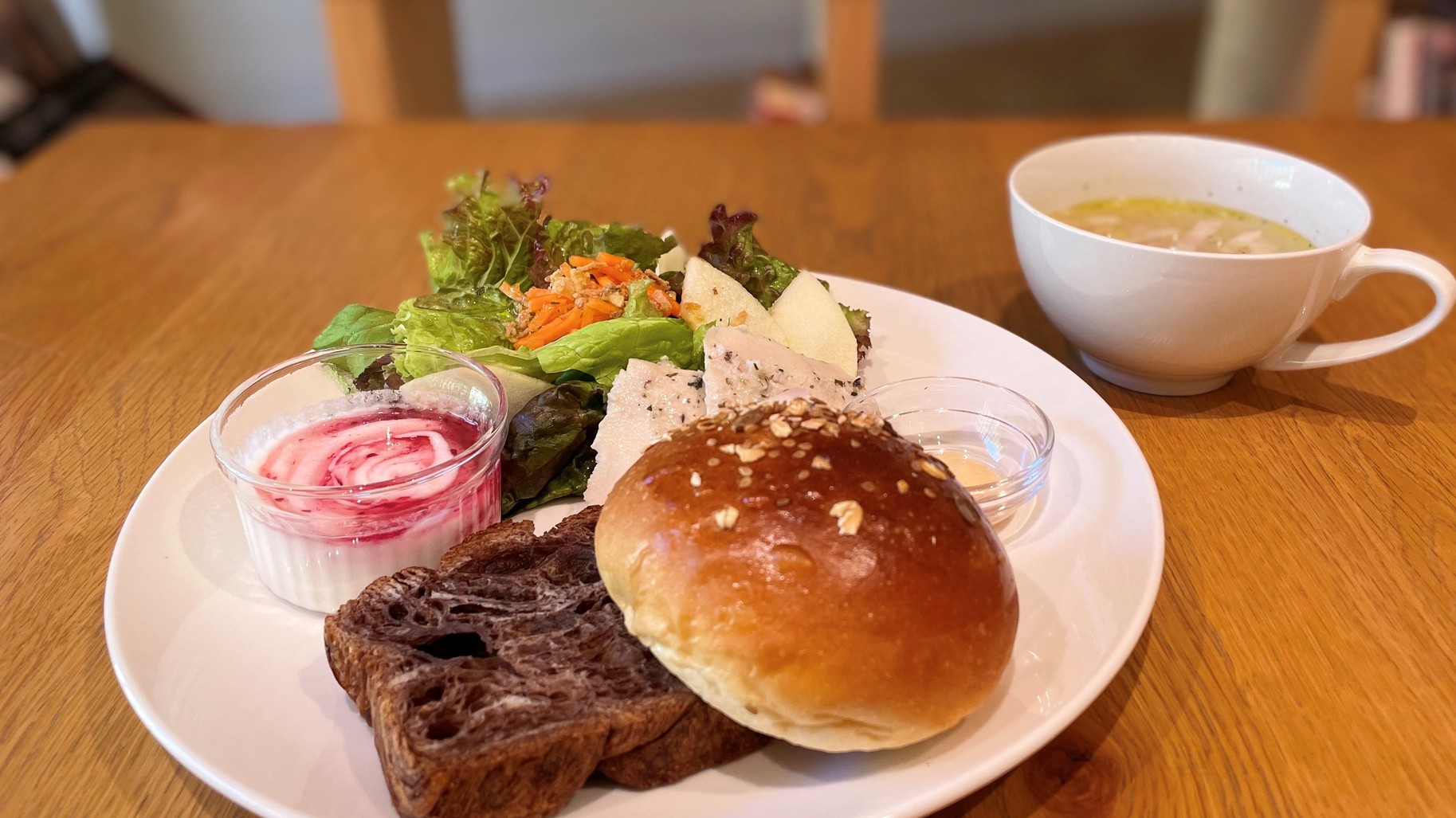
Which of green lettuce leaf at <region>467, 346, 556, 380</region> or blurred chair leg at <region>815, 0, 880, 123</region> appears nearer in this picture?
green lettuce leaf at <region>467, 346, 556, 380</region>

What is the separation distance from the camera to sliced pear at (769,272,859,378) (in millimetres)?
2318

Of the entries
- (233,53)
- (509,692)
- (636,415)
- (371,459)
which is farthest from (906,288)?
(233,53)

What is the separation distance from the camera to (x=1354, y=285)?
2316mm

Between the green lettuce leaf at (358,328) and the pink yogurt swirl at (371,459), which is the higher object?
the pink yogurt swirl at (371,459)

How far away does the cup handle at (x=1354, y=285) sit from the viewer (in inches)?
86.0

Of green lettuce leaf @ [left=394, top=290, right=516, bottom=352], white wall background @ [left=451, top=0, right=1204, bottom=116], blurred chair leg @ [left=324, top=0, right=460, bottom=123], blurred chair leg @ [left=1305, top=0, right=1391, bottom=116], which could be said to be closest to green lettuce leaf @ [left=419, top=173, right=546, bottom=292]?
green lettuce leaf @ [left=394, top=290, right=516, bottom=352]

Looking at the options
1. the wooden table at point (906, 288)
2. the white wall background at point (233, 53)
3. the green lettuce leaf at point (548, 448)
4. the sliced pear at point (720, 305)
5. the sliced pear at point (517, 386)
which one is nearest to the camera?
the wooden table at point (906, 288)

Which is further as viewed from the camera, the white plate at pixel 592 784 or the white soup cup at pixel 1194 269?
the white soup cup at pixel 1194 269

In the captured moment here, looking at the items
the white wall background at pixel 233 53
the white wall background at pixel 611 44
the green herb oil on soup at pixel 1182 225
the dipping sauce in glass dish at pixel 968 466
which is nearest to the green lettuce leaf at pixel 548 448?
the dipping sauce in glass dish at pixel 968 466

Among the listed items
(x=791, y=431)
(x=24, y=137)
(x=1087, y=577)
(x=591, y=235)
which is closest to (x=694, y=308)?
(x=591, y=235)

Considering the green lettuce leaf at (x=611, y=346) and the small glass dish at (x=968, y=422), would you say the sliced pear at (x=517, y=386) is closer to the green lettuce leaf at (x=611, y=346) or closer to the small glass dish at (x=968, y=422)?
the green lettuce leaf at (x=611, y=346)

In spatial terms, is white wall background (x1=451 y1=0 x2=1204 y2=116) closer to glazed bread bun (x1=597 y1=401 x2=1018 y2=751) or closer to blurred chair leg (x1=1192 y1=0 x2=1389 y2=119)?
blurred chair leg (x1=1192 y1=0 x2=1389 y2=119)

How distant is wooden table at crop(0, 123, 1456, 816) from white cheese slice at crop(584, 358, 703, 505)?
0.88 metres

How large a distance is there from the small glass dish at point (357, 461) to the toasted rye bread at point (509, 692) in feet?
0.59
